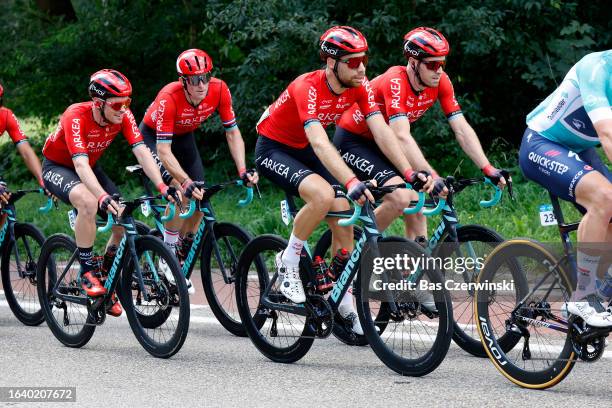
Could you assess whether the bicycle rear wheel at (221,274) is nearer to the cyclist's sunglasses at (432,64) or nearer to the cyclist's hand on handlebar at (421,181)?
the cyclist's sunglasses at (432,64)

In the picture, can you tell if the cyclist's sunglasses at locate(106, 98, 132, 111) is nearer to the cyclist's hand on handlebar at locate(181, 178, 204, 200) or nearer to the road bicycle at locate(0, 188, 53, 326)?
the cyclist's hand on handlebar at locate(181, 178, 204, 200)

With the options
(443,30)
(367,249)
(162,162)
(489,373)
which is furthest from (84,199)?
(443,30)

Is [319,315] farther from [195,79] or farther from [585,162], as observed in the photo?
[195,79]

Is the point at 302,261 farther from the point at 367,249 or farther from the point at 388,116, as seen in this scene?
the point at 388,116

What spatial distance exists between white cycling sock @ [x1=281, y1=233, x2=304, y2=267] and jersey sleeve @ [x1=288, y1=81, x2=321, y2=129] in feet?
2.44

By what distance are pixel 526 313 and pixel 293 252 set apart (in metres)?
1.64

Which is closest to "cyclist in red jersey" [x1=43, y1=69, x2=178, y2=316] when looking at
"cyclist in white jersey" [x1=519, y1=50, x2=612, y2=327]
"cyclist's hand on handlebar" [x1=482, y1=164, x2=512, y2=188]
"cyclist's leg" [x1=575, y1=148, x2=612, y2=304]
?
"cyclist's hand on handlebar" [x1=482, y1=164, x2=512, y2=188]

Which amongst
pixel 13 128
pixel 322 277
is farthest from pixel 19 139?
pixel 322 277

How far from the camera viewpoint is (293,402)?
6.31 meters

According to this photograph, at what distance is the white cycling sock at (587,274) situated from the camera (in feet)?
19.7

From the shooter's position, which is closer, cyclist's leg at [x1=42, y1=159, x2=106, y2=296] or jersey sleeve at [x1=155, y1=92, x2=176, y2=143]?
cyclist's leg at [x1=42, y1=159, x2=106, y2=296]

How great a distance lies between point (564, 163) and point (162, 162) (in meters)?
3.90

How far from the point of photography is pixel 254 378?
7027 mm

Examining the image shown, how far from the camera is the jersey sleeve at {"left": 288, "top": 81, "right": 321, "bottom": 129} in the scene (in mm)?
7270
